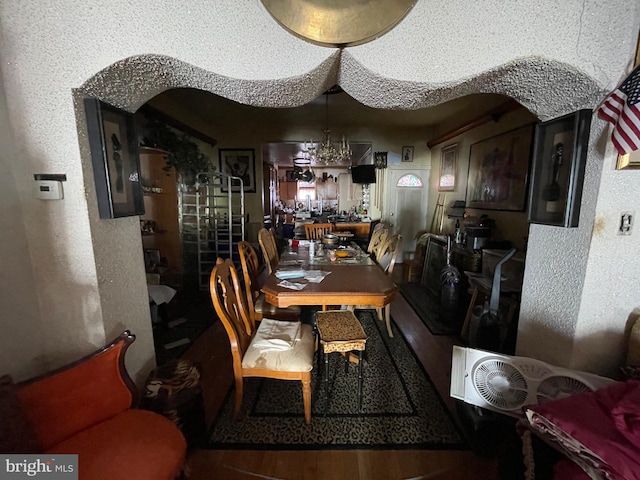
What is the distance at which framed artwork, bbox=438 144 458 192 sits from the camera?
4.14 m

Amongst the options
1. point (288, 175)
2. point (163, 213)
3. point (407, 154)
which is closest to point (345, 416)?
point (163, 213)

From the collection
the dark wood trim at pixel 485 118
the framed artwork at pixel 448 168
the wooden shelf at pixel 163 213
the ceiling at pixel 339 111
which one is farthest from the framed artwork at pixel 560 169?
the wooden shelf at pixel 163 213

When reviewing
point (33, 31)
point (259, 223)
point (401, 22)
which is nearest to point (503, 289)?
point (401, 22)

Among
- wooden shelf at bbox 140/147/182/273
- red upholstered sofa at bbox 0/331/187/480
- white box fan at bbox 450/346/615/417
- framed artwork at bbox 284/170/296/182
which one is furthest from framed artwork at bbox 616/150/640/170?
framed artwork at bbox 284/170/296/182

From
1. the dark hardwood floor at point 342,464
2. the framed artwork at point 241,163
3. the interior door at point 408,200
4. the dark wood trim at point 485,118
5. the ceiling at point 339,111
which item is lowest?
the dark hardwood floor at point 342,464

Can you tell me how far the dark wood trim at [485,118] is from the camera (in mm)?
2744

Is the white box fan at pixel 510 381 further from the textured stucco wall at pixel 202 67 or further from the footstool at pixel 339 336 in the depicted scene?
the footstool at pixel 339 336

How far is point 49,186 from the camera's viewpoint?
106 cm

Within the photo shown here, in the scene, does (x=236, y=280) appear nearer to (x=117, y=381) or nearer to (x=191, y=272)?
(x=117, y=381)

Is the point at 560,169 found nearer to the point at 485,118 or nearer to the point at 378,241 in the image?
the point at 378,241

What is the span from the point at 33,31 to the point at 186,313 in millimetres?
2631

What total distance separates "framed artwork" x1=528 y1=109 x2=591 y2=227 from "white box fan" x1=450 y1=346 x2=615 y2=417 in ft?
2.20

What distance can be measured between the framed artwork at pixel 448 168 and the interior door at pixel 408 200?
0.56 metres

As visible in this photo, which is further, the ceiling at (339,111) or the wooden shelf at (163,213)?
the ceiling at (339,111)
